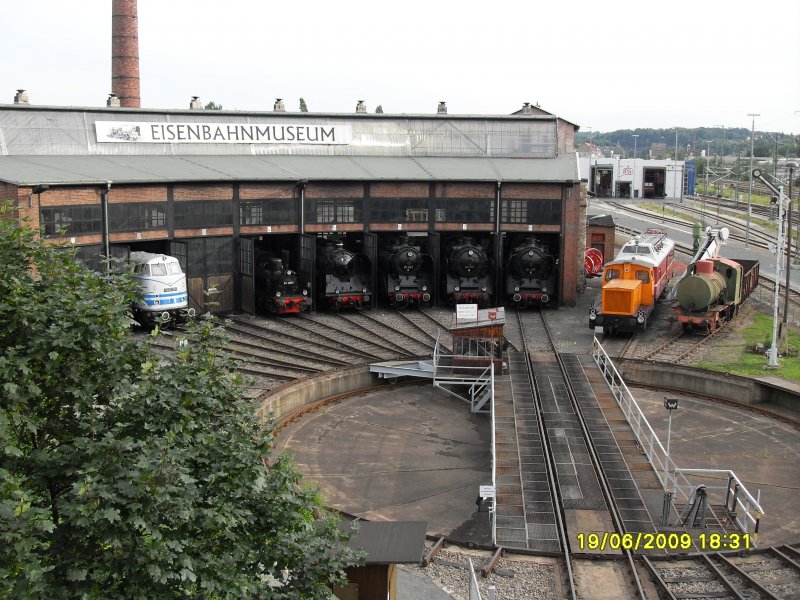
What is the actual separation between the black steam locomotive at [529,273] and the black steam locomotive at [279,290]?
8769mm

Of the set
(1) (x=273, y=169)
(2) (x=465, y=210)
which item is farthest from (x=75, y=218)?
(2) (x=465, y=210)

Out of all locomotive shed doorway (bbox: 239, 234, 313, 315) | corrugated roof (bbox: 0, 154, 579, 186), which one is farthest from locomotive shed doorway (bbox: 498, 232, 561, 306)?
locomotive shed doorway (bbox: 239, 234, 313, 315)

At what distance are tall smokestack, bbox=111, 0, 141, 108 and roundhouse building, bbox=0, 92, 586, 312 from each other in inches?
468

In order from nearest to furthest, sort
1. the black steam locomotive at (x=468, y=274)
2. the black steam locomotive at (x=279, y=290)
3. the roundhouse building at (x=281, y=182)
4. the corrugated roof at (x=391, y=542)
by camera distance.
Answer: the corrugated roof at (x=391, y=542)
the roundhouse building at (x=281, y=182)
the black steam locomotive at (x=279, y=290)
the black steam locomotive at (x=468, y=274)

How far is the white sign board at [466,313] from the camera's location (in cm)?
3056

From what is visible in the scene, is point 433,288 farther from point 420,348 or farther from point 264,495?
point 264,495

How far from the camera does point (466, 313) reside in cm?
3080

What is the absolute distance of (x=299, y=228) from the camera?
37.8 m

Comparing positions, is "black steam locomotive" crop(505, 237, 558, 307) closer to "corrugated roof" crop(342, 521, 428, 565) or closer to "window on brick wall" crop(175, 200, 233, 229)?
"window on brick wall" crop(175, 200, 233, 229)

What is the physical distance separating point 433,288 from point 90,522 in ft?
102

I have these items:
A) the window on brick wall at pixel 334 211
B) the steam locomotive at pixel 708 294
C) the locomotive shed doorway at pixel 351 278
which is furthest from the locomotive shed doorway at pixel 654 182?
the window on brick wall at pixel 334 211

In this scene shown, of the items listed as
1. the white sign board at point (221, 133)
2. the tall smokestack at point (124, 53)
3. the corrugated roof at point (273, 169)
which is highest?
the tall smokestack at point (124, 53)

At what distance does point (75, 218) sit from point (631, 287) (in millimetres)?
20213

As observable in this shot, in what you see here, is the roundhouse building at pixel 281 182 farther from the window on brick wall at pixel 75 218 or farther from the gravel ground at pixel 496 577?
the gravel ground at pixel 496 577
